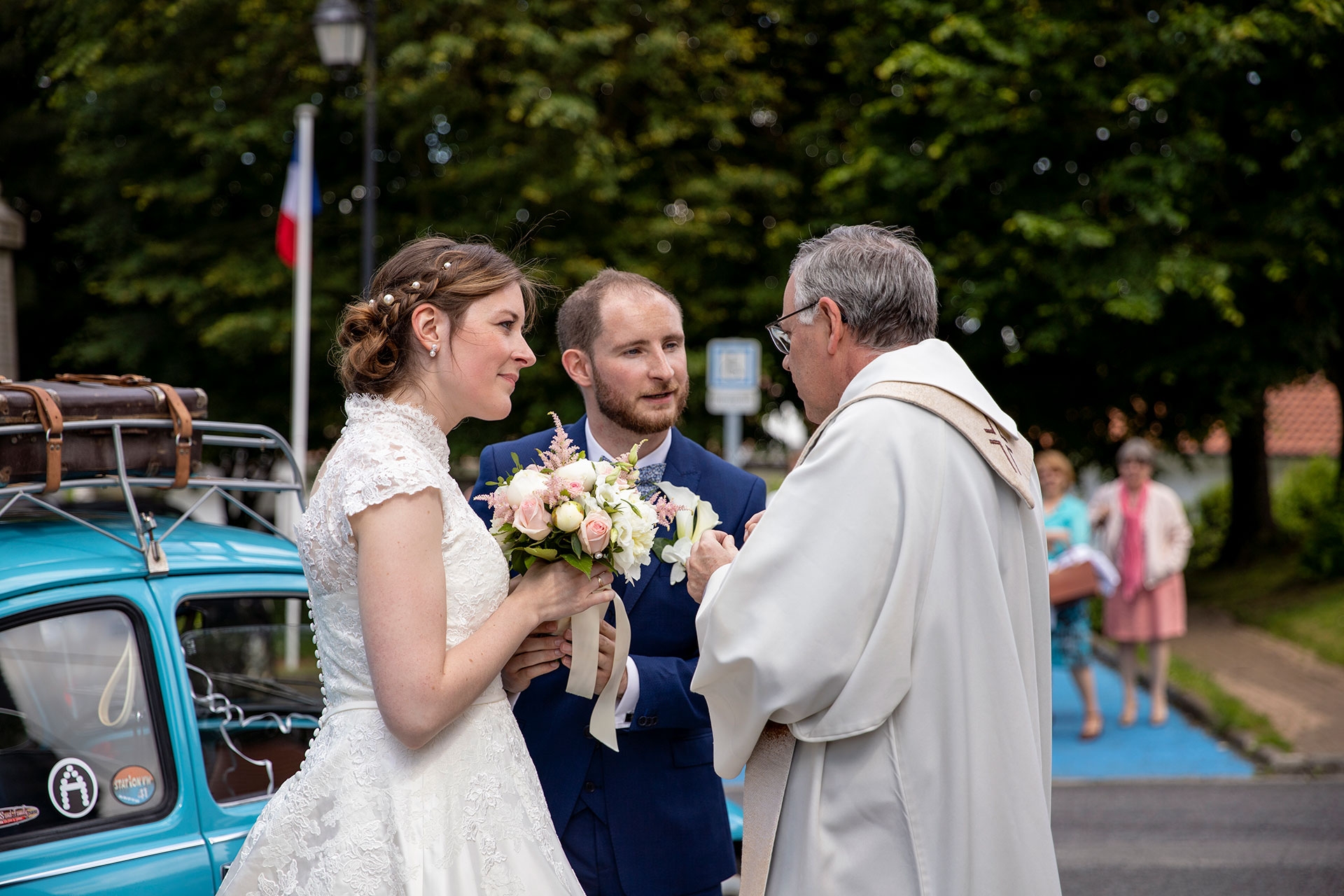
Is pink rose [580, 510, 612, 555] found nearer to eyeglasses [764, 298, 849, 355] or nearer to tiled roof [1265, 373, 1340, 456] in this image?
eyeglasses [764, 298, 849, 355]

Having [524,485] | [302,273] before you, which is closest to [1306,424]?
[302,273]

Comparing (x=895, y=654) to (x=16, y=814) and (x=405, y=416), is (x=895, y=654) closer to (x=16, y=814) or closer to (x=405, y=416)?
(x=405, y=416)

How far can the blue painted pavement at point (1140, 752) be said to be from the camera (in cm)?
873

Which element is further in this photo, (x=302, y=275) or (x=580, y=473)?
(x=302, y=275)

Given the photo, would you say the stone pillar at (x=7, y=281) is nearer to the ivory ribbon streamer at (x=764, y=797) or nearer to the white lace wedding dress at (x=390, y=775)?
the white lace wedding dress at (x=390, y=775)

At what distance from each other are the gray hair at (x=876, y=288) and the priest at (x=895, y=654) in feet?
0.68

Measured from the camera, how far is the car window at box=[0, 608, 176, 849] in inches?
114

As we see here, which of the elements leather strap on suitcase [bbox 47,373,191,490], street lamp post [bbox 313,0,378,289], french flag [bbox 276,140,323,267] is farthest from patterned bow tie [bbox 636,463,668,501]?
french flag [bbox 276,140,323,267]

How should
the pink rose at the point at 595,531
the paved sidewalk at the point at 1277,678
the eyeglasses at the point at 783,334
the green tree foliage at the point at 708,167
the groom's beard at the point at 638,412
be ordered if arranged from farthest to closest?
the green tree foliage at the point at 708,167
the paved sidewalk at the point at 1277,678
the groom's beard at the point at 638,412
the eyeglasses at the point at 783,334
the pink rose at the point at 595,531

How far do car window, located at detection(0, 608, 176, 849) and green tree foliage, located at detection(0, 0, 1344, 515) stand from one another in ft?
34.0

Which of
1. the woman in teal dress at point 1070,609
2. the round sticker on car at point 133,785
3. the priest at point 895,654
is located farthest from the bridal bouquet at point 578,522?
the woman in teal dress at point 1070,609

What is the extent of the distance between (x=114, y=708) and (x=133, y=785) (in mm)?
207

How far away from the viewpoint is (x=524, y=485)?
2.54m

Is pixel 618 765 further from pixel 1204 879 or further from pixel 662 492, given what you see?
pixel 1204 879
